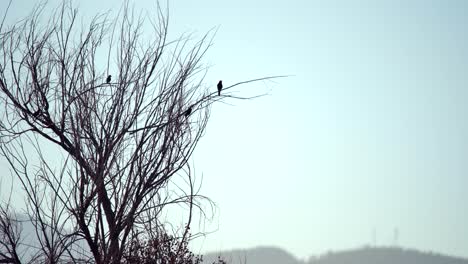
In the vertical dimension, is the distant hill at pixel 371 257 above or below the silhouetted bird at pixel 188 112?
above

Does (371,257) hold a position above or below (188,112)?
above

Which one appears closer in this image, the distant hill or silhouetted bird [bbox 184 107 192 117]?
silhouetted bird [bbox 184 107 192 117]

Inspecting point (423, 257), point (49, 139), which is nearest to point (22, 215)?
point (49, 139)

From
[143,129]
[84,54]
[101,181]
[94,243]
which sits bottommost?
[94,243]

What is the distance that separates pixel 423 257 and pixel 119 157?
90.7 meters

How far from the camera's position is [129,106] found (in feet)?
19.0

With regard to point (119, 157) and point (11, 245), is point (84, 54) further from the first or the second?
point (11, 245)

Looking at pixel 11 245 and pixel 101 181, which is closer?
pixel 101 181

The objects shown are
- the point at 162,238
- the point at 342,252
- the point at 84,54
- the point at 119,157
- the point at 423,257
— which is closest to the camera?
the point at 119,157

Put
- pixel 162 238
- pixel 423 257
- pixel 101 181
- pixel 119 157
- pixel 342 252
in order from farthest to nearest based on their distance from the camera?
pixel 342 252 → pixel 423 257 → pixel 162 238 → pixel 119 157 → pixel 101 181

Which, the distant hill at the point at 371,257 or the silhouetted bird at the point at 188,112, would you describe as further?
the distant hill at the point at 371,257

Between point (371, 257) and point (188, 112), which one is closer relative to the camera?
point (188, 112)

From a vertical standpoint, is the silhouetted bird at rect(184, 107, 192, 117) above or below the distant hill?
below

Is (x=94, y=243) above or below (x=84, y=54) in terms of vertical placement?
below
